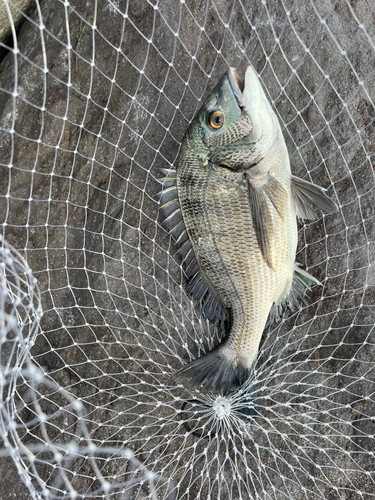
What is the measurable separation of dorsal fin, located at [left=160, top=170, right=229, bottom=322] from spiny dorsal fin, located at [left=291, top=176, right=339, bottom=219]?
59 centimetres

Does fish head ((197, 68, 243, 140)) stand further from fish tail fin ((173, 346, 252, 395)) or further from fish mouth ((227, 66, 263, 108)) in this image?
fish tail fin ((173, 346, 252, 395))

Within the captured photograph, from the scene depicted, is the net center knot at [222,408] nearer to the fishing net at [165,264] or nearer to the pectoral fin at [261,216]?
the fishing net at [165,264]

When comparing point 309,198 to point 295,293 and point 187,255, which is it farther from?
point 187,255

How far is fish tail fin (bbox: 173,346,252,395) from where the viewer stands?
7.27ft

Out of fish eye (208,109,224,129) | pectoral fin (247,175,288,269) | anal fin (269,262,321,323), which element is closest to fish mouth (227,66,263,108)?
fish eye (208,109,224,129)

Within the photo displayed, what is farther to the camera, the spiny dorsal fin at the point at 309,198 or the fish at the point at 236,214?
the spiny dorsal fin at the point at 309,198

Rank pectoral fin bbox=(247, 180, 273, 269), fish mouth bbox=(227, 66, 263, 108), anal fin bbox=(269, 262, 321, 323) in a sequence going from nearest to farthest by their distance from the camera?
fish mouth bbox=(227, 66, 263, 108), pectoral fin bbox=(247, 180, 273, 269), anal fin bbox=(269, 262, 321, 323)

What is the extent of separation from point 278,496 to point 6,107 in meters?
2.69

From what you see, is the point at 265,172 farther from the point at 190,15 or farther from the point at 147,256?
the point at 190,15

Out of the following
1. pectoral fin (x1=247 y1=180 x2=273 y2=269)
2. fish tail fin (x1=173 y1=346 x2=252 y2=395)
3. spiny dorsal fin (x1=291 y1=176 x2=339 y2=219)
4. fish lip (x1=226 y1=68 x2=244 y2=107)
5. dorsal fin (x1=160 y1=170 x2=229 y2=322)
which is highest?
fish lip (x1=226 y1=68 x2=244 y2=107)

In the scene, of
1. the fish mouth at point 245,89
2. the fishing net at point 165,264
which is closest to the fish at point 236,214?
the fish mouth at point 245,89

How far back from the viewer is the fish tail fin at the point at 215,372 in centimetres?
222

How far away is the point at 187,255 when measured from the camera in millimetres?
2305

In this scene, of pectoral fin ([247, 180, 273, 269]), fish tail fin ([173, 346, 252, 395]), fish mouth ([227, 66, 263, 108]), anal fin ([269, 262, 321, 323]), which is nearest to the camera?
fish mouth ([227, 66, 263, 108])
